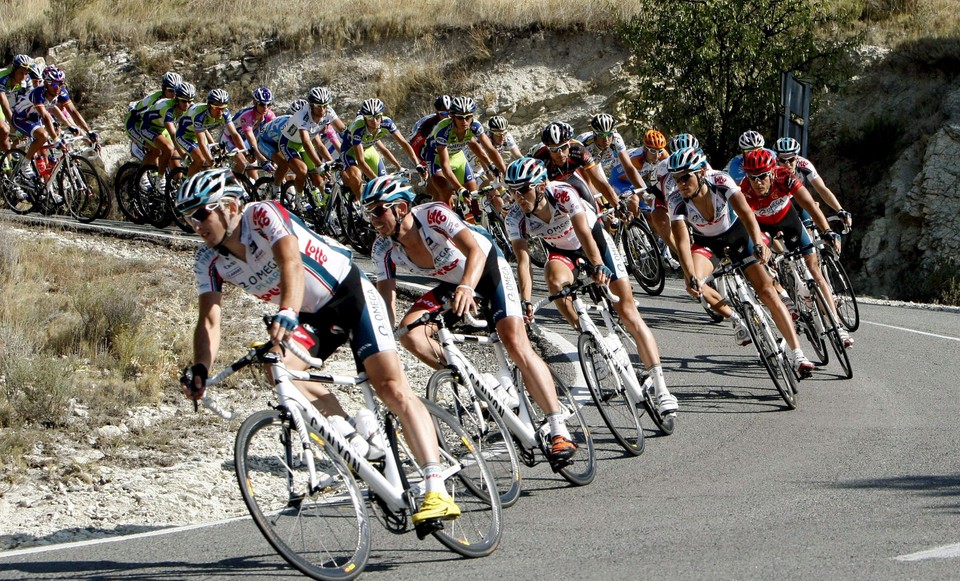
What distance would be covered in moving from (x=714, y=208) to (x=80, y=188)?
12.7m

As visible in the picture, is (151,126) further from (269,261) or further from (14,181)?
(269,261)

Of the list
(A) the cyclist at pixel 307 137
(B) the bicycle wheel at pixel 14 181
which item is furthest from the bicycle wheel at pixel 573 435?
(B) the bicycle wheel at pixel 14 181

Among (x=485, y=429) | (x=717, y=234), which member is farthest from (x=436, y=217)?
(x=717, y=234)

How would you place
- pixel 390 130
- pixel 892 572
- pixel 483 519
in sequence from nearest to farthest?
pixel 892 572 < pixel 483 519 < pixel 390 130

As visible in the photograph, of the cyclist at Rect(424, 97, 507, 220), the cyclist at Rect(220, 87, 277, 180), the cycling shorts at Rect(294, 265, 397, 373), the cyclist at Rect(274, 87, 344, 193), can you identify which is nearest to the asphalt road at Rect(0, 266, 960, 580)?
the cycling shorts at Rect(294, 265, 397, 373)

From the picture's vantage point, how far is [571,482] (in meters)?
7.76

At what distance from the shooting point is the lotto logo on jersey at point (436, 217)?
7.53m

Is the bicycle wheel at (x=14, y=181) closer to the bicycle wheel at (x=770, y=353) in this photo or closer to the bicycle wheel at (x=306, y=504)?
the bicycle wheel at (x=770, y=353)

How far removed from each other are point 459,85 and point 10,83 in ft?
44.3

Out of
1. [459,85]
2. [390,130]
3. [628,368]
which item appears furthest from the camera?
[459,85]

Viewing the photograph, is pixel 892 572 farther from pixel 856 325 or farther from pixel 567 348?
pixel 856 325

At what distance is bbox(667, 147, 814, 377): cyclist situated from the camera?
10.2 meters

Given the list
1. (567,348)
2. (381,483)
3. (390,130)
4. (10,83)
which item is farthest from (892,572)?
(10,83)

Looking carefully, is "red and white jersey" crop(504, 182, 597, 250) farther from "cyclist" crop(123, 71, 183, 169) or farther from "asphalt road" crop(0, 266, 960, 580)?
"cyclist" crop(123, 71, 183, 169)
